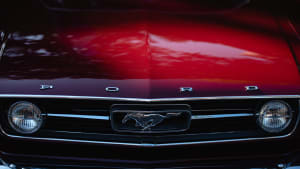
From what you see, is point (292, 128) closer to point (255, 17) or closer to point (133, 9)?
point (255, 17)

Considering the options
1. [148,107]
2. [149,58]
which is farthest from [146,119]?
[149,58]

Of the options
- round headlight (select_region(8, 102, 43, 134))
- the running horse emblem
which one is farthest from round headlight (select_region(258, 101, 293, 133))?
round headlight (select_region(8, 102, 43, 134))

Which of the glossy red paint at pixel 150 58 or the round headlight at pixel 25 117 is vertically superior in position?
the glossy red paint at pixel 150 58

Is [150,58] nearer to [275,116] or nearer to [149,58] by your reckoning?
[149,58]

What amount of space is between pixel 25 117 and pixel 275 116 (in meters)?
1.42

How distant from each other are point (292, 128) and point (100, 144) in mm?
1117

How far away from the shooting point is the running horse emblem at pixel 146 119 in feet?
7.92

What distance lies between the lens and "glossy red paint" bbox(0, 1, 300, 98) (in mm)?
2457

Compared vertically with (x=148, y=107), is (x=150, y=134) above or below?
below

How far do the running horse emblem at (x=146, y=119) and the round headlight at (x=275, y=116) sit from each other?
0.50 m

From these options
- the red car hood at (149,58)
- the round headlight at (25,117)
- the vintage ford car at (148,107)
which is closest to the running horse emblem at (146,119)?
the vintage ford car at (148,107)

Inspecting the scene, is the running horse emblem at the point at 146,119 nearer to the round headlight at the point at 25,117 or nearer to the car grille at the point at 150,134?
the car grille at the point at 150,134

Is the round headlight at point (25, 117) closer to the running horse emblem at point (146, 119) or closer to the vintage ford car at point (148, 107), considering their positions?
the vintage ford car at point (148, 107)

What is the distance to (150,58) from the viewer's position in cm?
259
